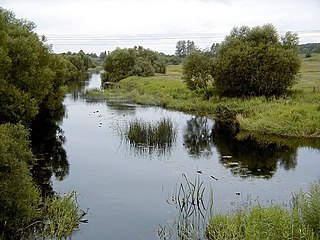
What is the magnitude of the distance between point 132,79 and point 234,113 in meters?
36.1

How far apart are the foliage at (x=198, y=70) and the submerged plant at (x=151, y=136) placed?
1858 cm

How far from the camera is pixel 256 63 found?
39.7 metres

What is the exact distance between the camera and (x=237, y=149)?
81.6ft

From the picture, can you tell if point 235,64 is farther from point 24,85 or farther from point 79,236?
point 79,236

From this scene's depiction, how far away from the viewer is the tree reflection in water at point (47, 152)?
1812 centimetres

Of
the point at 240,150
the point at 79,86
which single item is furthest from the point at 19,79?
the point at 79,86

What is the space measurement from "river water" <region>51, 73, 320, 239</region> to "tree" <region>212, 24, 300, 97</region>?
10.9m

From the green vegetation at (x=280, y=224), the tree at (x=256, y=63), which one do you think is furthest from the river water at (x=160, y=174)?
the tree at (x=256, y=63)

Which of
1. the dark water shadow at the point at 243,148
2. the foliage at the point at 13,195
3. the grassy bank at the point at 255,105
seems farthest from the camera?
the grassy bank at the point at 255,105

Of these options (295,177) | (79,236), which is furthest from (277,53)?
(79,236)

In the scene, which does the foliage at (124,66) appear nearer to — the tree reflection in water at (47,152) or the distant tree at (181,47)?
the tree reflection in water at (47,152)

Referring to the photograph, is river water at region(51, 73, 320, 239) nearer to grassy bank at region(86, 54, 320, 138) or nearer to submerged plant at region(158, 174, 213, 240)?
submerged plant at region(158, 174, 213, 240)

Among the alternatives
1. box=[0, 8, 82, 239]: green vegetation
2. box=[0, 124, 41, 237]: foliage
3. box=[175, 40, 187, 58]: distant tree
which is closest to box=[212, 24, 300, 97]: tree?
box=[0, 8, 82, 239]: green vegetation

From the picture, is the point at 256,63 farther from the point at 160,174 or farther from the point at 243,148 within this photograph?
the point at 160,174
